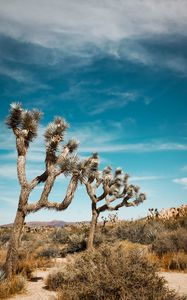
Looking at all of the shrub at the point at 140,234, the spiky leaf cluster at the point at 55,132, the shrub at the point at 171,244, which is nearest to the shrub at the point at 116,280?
the spiky leaf cluster at the point at 55,132

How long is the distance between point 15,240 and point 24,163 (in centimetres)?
248

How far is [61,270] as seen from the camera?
9.16 meters

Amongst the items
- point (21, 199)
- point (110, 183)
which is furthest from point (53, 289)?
point (110, 183)

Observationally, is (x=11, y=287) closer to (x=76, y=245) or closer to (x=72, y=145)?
(x=72, y=145)

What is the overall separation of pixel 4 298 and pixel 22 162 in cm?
439

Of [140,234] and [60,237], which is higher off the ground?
[140,234]

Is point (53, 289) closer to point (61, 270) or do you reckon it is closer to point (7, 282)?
point (61, 270)

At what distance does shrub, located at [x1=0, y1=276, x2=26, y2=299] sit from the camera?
7.94 metres

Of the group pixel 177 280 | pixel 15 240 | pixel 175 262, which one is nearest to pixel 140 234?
pixel 175 262

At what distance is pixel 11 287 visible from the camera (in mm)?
8398

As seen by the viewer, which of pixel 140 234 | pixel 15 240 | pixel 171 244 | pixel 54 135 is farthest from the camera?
pixel 140 234

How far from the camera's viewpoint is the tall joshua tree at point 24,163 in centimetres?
1039

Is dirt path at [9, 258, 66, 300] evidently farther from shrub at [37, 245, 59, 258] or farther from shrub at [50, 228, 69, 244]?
shrub at [50, 228, 69, 244]

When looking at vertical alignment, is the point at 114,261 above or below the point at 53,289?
above
